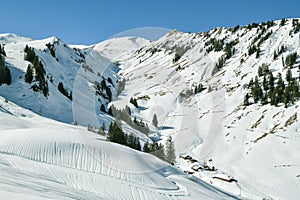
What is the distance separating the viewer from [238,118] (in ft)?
238

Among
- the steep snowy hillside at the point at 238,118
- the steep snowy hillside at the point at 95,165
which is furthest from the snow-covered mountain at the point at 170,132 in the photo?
the steep snowy hillside at the point at 238,118

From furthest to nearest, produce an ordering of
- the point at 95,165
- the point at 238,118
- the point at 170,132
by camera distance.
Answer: the point at 238,118
the point at 170,132
the point at 95,165

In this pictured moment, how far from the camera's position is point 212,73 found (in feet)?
436

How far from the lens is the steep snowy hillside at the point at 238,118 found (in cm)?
4131

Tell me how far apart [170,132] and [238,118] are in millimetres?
21459

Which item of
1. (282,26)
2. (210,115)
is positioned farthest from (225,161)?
(282,26)

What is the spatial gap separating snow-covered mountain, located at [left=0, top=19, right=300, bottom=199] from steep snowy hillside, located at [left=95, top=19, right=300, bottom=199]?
0.28 m

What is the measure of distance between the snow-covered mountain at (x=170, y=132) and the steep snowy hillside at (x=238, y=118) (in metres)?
0.28

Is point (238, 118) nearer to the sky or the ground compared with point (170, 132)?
nearer to the sky

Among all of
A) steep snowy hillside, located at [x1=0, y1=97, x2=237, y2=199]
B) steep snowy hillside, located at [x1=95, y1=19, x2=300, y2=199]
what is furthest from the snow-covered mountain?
steep snowy hillside, located at [x1=95, y1=19, x2=300, y2=199]

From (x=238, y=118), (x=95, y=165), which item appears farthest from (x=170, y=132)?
(x=95, y=165)

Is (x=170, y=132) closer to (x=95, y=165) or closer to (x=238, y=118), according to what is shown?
(x=238, y=118)

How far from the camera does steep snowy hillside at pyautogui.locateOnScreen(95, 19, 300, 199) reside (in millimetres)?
41312

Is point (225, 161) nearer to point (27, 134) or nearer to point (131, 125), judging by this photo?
point (131, 125)
